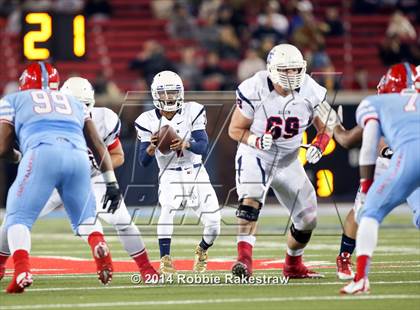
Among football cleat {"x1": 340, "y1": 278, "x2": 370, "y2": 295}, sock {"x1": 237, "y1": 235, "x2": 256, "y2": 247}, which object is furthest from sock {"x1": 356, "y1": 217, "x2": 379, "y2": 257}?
sock {"x1": 237, "y1": 235, "x2": 256, "y2": 247}

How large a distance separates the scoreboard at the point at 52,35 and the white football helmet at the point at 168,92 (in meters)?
4.38

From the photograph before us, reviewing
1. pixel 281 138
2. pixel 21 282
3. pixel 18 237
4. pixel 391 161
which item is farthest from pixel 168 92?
pixel 391 161

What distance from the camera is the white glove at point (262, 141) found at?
25.5ft

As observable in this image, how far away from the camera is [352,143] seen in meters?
7.21

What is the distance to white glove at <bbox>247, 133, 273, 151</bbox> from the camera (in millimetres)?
7758

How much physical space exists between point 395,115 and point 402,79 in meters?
0.36

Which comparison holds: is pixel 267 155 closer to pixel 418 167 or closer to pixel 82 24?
pixel 418 167

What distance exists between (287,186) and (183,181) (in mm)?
1037

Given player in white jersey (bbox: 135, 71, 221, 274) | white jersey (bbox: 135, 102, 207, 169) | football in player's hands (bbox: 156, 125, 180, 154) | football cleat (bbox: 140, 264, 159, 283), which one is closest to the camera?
football cleat (bbox: 140, 264, 159, 283)

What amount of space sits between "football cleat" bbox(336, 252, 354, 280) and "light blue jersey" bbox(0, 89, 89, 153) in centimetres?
204

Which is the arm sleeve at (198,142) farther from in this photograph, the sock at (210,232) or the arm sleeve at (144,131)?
the sock at (210,232)

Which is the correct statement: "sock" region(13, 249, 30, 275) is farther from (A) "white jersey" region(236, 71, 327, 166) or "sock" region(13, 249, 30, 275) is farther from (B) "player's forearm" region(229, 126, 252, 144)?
(A) "white jersey" region(236, 71, 327, 166)

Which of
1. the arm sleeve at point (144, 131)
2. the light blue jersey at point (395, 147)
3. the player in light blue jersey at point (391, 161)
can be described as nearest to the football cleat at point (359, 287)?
the player in light blue jersey at point (391, 161)

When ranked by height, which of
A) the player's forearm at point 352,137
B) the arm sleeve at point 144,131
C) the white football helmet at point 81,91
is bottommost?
the arm sleeve at point 144,131
